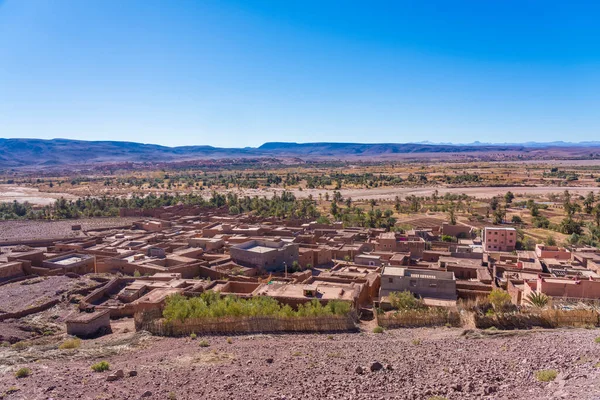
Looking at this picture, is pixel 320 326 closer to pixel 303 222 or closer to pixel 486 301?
pixel 486 301

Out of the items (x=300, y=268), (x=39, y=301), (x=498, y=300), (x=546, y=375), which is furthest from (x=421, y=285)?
(x=39, y=301)

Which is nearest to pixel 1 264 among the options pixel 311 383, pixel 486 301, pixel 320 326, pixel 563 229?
pixel 320 326

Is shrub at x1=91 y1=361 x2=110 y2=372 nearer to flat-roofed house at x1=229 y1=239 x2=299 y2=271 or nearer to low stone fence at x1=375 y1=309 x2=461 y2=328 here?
low stone fence at x1=375 y1=309 x2=461 y2=328

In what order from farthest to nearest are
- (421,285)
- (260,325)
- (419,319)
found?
(421,285), (419,319), (260,325)

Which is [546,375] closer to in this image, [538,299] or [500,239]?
[538,299]

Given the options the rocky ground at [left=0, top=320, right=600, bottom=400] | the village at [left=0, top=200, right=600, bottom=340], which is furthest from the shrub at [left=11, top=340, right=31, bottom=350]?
the village at [left=0, top=200, right=600, bottom=340]

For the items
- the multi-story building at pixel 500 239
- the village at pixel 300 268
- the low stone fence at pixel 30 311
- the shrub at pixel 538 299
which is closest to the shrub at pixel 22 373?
the village at pixel 300 268

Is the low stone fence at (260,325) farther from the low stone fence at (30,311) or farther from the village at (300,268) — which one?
the low stone fence at (30,311)
